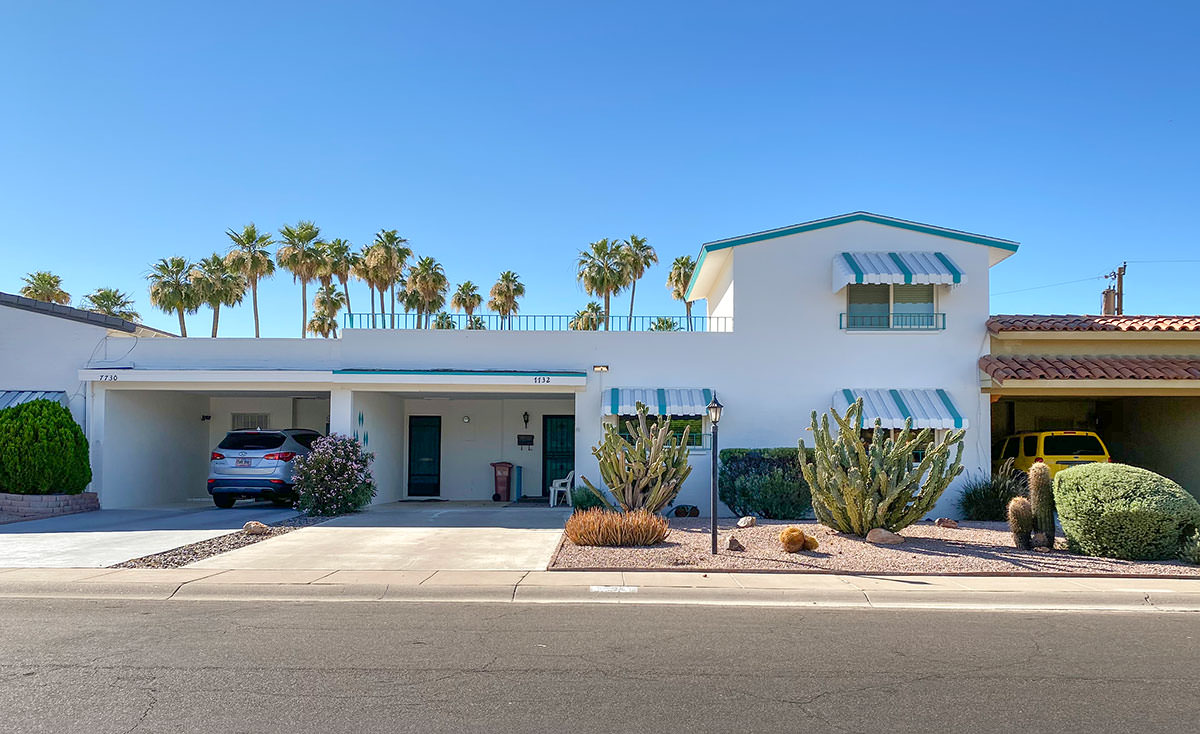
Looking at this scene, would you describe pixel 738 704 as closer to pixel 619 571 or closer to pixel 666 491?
pixel 619 571

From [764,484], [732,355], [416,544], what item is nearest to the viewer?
[416,544]

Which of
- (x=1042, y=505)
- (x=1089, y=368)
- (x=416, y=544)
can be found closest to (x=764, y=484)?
(x=1042, y=505)

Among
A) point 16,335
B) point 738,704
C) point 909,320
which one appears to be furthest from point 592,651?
point 16,335

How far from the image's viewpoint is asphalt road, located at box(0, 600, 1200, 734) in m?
5.16

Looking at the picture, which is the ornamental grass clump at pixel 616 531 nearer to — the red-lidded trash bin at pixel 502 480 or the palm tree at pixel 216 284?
the red-lidded trash bin at pixel 502 480

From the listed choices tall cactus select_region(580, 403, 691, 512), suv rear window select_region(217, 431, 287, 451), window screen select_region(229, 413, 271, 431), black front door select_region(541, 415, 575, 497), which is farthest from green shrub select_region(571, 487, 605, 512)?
window screen select_region(229, 413, 271, 431)

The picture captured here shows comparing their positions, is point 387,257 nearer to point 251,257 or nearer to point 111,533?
point 251,257

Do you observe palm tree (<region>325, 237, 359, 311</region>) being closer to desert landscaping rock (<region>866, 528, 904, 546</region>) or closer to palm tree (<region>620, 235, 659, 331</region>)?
palm tree (<region>620, 235, 659, 331</region>)

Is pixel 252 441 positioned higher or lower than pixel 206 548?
higher

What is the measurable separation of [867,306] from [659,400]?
4.76 m

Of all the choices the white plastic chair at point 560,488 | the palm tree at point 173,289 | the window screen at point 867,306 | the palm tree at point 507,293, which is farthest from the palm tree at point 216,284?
the window screen at point 867,306

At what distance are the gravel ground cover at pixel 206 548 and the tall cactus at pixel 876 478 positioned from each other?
328 inches

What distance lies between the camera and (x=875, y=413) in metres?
16.6

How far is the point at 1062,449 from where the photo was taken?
1795 cm
